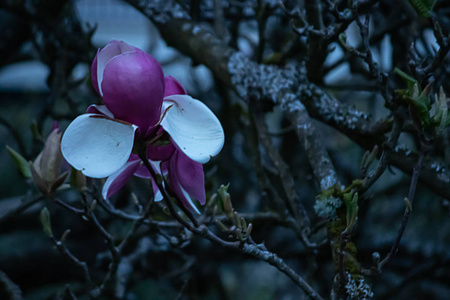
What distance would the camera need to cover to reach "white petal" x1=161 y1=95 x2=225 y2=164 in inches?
19.9

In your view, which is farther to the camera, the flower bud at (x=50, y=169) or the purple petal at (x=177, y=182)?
the flower bud at (x=50, y=169)

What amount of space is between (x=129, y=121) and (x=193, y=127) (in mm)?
73

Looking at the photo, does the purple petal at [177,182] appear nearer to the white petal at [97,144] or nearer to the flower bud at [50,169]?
A: the white petal at [97,144]

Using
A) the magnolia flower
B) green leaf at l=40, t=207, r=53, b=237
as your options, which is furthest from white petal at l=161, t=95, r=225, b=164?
green leaf at l=40, t=207, r=53, b=237

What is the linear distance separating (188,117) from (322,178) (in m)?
0.29

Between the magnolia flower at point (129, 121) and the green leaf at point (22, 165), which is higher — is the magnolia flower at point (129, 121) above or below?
above

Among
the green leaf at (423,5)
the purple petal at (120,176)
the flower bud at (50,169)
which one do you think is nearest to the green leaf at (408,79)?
the green leaf at (423,5)

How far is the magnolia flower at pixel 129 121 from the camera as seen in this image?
492 millimetres

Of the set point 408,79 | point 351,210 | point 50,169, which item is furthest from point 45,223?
point 408,79

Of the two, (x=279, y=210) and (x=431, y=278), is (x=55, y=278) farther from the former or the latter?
(x=431, y=278)

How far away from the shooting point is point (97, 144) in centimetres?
50

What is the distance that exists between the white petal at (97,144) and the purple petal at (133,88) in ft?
0.05

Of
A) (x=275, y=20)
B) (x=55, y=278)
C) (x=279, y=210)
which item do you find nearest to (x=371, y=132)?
(x=279, y=210)

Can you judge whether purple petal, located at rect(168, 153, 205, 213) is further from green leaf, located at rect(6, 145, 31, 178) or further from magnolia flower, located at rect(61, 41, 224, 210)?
green leaf, located at rect(6, 145, 31, 178)
